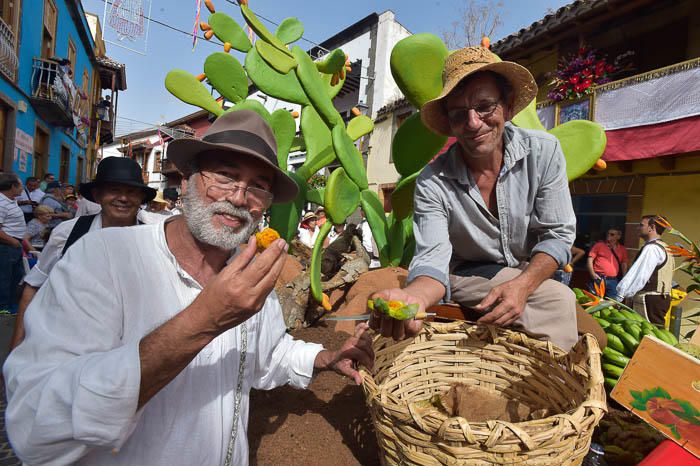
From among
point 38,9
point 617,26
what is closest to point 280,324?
point 617,26

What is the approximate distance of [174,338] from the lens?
83 cm

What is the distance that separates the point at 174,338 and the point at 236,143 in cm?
61

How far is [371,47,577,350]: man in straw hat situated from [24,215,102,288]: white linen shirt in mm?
1751

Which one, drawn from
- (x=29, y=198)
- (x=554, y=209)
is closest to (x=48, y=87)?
(x=29, y=198)

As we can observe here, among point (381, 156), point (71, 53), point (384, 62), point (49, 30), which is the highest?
point (384, 62)

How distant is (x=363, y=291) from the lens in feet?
9.75

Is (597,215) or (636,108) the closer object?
(636,108)

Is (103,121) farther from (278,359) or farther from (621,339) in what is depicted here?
(621,339)

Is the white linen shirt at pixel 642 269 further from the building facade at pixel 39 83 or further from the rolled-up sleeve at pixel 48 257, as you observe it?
the building facade at pixel 39 83

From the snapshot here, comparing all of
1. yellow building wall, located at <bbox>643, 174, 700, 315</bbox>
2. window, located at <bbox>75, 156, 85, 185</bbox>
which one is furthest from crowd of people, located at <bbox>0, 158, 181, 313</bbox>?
window, located at <bbox>75, 156, 85, 185</bbox>

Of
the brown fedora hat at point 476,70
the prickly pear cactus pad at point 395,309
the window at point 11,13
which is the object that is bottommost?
the prickly pear cactus pad at point 395,309

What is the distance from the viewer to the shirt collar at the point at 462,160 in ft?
5.29

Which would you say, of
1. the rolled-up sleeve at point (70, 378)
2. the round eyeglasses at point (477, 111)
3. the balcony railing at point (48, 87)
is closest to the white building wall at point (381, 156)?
the balcony railing at point (48, 87)

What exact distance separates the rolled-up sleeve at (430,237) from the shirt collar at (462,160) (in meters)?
0.09
